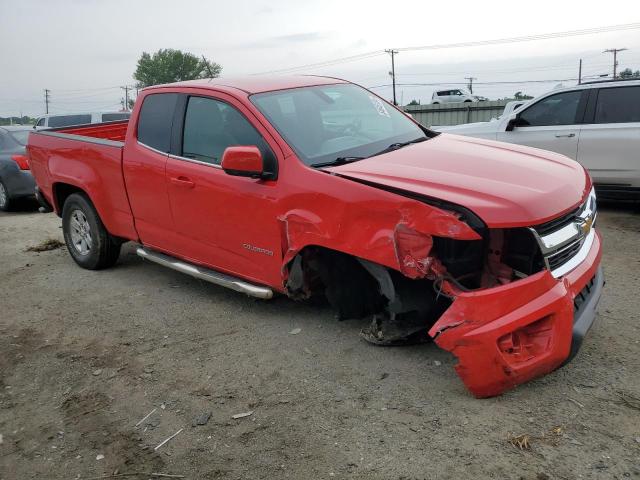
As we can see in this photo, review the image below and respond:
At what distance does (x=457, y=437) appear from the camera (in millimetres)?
2898

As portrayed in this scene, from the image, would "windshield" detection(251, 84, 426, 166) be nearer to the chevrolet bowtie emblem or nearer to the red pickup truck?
the red pickup truck

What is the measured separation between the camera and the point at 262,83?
4.64 metres

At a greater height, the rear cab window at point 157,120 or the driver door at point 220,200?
the rear cab window at point 157,120

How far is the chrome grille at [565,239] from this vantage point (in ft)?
10.3

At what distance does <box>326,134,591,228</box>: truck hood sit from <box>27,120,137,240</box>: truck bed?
245 centimetres

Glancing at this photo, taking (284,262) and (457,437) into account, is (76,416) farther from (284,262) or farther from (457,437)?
(457,437)

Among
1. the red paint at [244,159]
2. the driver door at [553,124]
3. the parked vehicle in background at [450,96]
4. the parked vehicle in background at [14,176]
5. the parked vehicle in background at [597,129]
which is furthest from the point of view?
the parked vehicle in background at [450,96]

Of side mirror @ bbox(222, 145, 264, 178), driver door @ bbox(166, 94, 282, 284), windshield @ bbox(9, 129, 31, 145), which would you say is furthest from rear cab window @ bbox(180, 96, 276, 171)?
windshield @ bbox(9, 129, 31, 145)

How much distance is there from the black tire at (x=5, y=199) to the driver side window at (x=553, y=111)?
8.37m

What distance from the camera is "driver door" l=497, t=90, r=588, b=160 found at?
7.79 metres

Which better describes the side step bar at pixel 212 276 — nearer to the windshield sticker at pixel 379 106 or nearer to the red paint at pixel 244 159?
the red paint at pixel 244 159

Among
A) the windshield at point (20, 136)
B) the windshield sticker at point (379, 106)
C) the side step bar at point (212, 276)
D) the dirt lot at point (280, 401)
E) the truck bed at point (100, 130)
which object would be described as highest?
the windshield sticker at point (379, 106)

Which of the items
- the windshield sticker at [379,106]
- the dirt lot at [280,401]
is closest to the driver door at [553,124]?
the dirt lot at [280,401]

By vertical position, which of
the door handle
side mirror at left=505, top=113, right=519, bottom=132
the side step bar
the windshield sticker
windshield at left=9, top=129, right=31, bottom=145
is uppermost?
the windshield sticker
